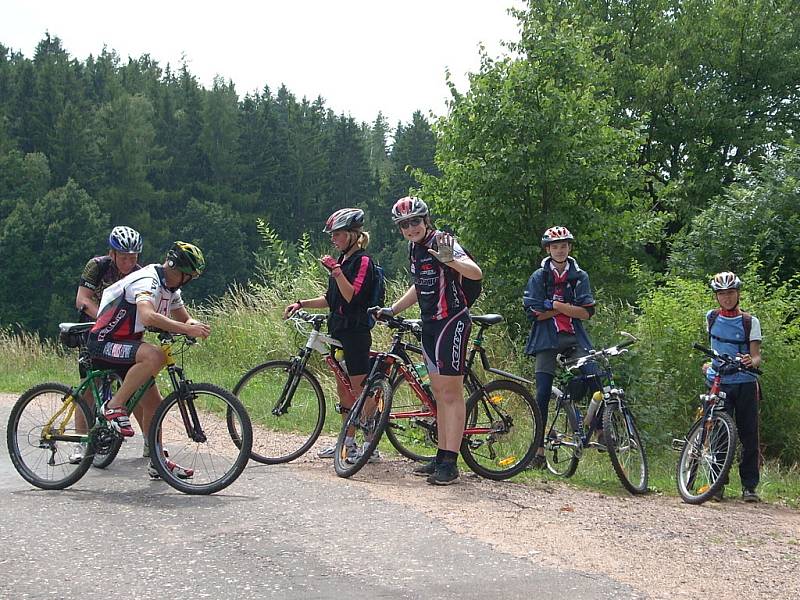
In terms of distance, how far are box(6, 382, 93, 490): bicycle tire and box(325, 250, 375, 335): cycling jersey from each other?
2055 millimetres

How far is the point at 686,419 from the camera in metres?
12.9

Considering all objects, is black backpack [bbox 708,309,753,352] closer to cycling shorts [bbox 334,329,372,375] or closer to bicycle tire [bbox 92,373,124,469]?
cycling shorts [bbox 334,329,372,375]

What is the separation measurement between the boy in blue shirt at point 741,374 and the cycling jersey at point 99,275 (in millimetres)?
4977

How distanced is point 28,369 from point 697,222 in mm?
15475

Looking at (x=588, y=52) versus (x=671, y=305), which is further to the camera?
(x=588, y=52)

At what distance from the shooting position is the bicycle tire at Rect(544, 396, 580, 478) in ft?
26.3

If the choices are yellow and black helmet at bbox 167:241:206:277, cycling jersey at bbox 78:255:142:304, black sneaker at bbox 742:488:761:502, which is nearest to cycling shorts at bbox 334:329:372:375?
yellow and black helmet at bbox 167:241:206:277

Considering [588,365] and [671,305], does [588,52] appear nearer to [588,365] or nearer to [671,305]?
[671,305]


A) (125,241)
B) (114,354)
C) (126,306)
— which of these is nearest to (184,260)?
(126,306)

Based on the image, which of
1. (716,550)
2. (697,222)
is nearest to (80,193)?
(697,222)

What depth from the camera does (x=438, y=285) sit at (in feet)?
23.5

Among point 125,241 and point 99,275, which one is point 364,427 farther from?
point 99,275

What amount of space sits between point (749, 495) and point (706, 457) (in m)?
0.62

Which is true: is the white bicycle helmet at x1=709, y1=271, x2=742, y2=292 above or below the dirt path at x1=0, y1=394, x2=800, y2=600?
above
